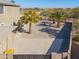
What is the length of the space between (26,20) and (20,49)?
33.5 feet

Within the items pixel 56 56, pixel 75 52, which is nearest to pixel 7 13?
pixel 75 52

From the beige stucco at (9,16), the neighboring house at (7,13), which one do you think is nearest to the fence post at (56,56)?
the neighboring house at (7,13)

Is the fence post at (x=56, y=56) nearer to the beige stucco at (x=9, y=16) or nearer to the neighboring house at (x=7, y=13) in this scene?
the neighboring house at (x=7, y=13)

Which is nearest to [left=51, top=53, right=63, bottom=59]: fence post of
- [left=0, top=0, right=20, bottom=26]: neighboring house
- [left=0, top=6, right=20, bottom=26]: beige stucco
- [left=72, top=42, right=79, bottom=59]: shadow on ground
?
[left=72, top=42, right=79, bottom=59]: shadow on ground

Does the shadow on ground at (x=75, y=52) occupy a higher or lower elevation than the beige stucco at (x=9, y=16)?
lower

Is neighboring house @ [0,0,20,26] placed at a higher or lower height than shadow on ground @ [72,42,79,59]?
higher

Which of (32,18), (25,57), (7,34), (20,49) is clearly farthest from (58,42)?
(25,57)

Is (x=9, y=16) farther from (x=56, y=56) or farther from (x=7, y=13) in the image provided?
(x=56, y=56)

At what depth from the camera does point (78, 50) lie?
1450cm

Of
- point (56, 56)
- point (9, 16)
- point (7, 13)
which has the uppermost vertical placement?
point (7, 13)

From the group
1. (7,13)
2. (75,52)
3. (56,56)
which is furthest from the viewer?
(7,13)

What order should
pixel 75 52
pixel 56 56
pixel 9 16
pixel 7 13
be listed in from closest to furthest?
1. pixel 56 56
2. pixel 75 52
3. pixel 7 13
4. pixel 9 16

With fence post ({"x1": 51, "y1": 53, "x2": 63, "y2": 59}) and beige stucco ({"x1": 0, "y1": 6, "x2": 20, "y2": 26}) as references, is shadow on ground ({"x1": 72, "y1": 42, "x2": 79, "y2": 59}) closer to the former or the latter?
fence post ({"x1": 51, "y1": 53, "x2": 63, "y2": 59})

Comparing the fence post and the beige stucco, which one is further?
the beige stucco
